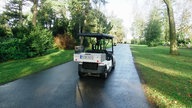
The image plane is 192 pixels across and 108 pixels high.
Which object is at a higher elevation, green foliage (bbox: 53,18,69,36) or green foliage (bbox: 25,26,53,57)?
green foliage (bbox: 53,18,69,36)

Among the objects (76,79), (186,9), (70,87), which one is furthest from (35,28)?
(186,9)

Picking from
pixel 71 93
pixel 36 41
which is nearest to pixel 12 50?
pixel 36 41

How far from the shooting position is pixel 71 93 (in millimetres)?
7668

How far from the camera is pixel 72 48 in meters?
32.8

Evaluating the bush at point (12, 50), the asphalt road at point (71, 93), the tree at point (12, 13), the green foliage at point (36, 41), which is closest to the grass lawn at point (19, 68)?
the asphalt road at point (71, 93)

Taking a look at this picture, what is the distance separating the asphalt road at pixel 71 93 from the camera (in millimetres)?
6402

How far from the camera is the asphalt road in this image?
6402 millimetres

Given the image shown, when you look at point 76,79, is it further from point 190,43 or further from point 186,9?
point 190,43

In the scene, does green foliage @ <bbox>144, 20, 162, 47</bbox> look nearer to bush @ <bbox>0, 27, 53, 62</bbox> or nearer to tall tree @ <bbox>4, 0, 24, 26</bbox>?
tall tree @ <bbox>4, 0, 24, 26</bbox>

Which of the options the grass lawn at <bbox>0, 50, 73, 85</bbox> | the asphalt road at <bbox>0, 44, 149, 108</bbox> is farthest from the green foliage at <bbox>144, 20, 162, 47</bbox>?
the asphalt road at <bbox>0, 44, 149, 108</bbox>

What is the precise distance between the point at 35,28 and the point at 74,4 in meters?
12.2

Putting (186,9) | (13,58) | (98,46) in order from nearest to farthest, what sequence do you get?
(98,46) → (13,58) → (186,9)

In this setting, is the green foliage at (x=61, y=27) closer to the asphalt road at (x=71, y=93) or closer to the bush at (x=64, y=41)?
the bush at (x=64, y=41)

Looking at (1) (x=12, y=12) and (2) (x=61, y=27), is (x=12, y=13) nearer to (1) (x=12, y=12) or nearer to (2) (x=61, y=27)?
(1) (x=12, y=12)
